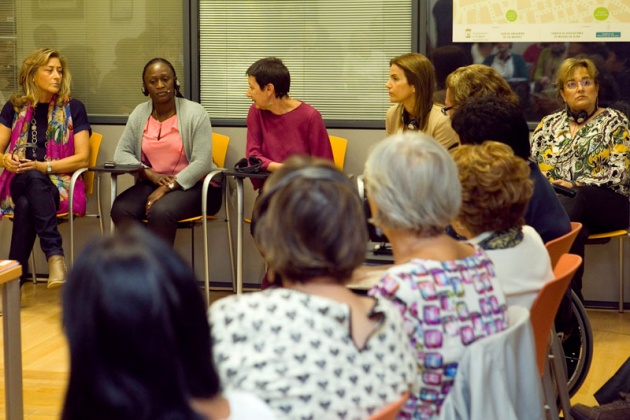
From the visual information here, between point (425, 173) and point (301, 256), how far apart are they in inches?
21.2

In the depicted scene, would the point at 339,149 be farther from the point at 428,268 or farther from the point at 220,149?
the point at 428,268

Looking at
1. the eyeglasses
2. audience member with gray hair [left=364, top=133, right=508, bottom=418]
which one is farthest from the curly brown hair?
the eyeglasses

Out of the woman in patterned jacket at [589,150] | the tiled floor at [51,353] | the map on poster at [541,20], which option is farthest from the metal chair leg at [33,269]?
the woman in patterned jacket at [589,150]

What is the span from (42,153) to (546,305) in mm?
3856

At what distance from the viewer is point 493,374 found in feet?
6.30

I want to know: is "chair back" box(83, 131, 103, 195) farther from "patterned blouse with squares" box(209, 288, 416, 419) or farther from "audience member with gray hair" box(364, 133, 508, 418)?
"patterned blouse with squares" box(209, 288, 416, 419)

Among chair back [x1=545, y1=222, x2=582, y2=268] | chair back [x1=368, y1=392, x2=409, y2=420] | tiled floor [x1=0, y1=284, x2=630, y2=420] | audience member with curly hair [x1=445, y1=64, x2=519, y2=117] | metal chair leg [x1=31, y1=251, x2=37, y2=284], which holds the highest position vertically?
audience member with curly hair [x1=445, y1=64, x2=519, y2=117]

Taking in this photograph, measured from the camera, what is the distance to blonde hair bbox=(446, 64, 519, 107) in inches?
159

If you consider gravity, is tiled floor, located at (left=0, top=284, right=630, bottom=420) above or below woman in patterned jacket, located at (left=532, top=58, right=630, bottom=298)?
below

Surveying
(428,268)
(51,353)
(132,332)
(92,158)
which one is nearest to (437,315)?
(428,268)

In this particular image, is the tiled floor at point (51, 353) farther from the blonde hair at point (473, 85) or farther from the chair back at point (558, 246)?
the blonde hair at point (473, 85)

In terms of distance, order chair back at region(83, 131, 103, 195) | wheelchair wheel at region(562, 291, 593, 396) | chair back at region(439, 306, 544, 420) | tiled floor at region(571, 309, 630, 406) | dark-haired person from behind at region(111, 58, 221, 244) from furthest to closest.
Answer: chair back at region(83, 131, 103, 195), dark-haired person from behind at region(111, 58, 221, 244), tiled floor at region(571, 309, 630, 406), wheelchair wheel at region(562, 291, 593, 396), chair back at region(439, 306, 544, 420)

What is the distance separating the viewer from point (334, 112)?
5.58 metres

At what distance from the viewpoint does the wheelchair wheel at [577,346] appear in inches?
137
